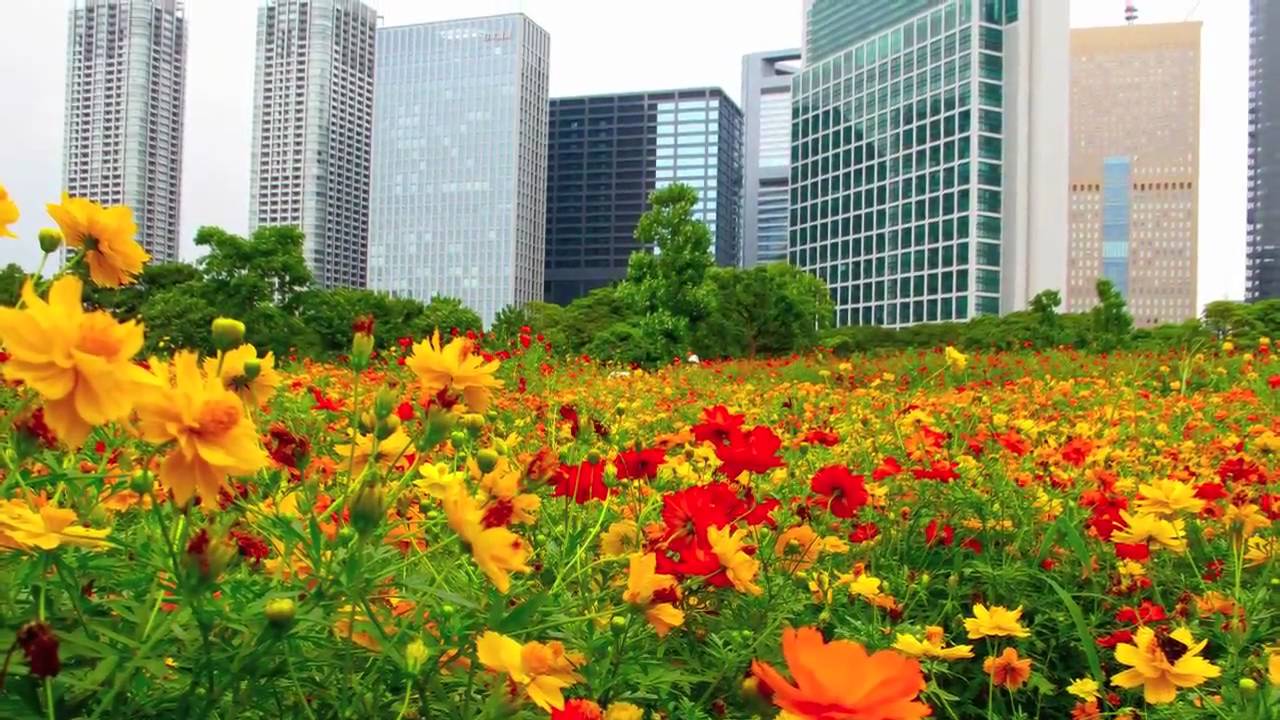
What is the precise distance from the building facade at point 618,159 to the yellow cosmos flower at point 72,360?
75.0 metres

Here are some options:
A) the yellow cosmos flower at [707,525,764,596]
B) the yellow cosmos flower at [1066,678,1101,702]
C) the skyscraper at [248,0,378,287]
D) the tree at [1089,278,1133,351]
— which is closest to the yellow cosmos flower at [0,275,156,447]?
the yellow cosmos flower at [707,525,764,596]

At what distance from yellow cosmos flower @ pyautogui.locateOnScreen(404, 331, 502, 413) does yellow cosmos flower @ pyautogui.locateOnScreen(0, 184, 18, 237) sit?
268 mm

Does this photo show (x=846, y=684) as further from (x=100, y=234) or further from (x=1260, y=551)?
(x=1260, y=551)

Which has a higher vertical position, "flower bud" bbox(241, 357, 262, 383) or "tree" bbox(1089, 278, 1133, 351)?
"tree" bbox(1089, 278, 1133, 351)

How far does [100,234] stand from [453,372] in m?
0.26

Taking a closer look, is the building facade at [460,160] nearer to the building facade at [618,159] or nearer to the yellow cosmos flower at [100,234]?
the building facade at [618,159]

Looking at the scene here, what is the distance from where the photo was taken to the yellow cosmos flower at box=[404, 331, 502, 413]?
659 mm

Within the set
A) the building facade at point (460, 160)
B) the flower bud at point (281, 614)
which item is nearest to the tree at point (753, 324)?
the flower bud at point (281, 614)

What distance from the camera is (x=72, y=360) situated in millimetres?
403

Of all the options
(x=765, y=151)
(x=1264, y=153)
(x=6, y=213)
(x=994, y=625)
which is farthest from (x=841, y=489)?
(x=1264, y=153)

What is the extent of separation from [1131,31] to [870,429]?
8689 centimetres

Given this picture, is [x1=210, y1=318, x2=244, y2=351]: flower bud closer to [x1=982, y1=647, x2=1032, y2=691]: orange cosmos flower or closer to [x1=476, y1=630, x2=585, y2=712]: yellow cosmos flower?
[x1=476, y1=630, x2=585, y2=712]: yellow cosmos flower

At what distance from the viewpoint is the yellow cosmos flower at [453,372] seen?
25.9 inches

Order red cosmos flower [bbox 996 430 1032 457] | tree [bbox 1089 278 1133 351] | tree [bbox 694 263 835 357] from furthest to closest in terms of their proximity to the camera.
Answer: tree [bbox 694 263 835 357], tree [bbox 1089 278 1133 351], red cosmos flower [bbox 996 430 1032 457]
